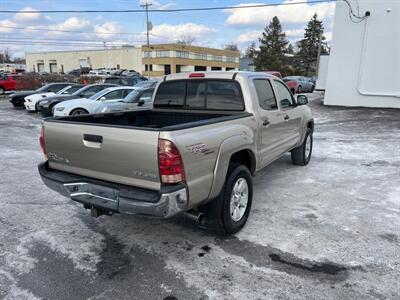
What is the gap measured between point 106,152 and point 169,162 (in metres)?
0.73

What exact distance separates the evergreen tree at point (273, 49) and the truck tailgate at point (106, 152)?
66.4 m

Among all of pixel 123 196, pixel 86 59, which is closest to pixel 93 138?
pixel 123 196

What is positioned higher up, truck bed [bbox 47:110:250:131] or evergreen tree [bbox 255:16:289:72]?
evergreen tree [bbox 255:16:289:72]

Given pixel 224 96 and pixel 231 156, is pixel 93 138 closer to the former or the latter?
pixel 231 156

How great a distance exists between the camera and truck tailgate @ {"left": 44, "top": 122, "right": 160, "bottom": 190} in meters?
3.13

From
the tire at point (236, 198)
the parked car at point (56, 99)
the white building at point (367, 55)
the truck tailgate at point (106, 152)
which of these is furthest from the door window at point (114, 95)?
the white building at point (367, 55)

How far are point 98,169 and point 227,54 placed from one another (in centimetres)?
9801

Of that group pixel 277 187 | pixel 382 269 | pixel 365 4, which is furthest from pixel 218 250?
pixel 365 4

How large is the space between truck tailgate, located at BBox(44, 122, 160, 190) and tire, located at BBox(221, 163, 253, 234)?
1.02 meters

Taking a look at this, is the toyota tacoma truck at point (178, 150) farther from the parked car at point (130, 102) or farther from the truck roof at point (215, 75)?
the parked car at point (130, 102)

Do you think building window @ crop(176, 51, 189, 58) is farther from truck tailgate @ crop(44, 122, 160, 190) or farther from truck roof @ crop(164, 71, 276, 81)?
truck tailgate @ crop(44, 122, 160, 190)

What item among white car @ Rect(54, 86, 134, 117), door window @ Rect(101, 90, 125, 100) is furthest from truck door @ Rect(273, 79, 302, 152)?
door window @ Rect(101, 90, 125, 100)

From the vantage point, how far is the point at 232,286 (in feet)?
10.3

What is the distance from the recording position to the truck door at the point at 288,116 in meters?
5.54
